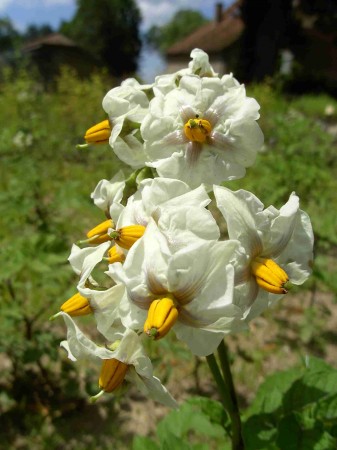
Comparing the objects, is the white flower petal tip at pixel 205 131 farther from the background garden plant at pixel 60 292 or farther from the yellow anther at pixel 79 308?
the background garden plant at pixel 60 292

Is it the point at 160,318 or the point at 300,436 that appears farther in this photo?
the point at 300,436

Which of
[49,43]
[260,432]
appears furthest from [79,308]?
[49,43]

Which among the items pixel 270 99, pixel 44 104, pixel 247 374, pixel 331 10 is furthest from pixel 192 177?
pixel 331 10

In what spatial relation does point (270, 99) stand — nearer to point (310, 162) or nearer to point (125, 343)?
point (310, 162)

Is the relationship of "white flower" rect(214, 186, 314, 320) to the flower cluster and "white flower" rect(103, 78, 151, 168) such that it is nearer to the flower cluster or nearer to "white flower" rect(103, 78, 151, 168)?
the flower cluster

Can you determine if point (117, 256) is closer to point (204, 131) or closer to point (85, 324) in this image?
point (204, 131)
